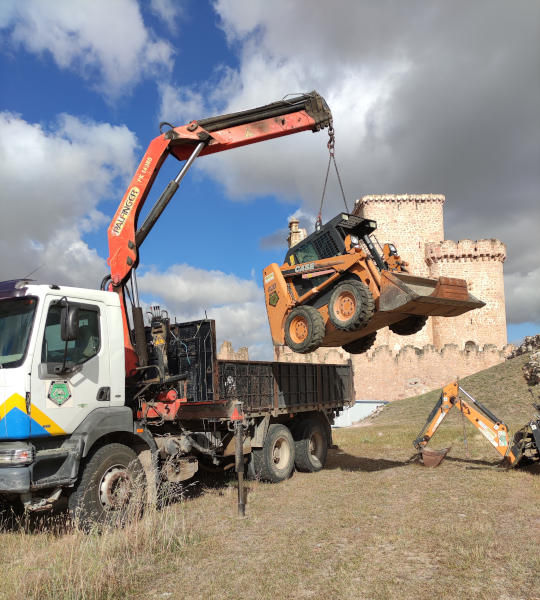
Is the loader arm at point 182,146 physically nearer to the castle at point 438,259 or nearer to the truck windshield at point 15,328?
the truck windshield at point 15,328

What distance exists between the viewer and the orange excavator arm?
9.66m

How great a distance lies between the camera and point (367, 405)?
3033 cm

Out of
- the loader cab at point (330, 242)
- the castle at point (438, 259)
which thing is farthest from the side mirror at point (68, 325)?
the castle at point (438, 259)

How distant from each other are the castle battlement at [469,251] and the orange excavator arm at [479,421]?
118 ft

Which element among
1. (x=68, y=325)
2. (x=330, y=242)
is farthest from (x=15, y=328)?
(x=330, y=242)

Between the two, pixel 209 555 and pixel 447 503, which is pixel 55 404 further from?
pixel 447 503

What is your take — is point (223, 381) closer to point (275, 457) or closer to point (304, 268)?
point (275, 457)

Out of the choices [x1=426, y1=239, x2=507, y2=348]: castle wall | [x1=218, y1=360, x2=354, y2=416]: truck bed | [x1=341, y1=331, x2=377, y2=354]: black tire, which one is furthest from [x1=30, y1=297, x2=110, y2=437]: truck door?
[x1=426, y1=239, x2=507, y2=348]: castle wall

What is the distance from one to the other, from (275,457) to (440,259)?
38.4 metres

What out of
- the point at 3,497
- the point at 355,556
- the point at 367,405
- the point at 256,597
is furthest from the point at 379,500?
the point at 367,405

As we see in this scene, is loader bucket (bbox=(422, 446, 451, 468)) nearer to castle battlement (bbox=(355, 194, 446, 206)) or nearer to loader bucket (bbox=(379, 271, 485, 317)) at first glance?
loader bucket (bbox=(379, 271, 485, 317))

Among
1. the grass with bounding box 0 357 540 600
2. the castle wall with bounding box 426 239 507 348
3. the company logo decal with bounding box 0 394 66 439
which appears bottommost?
the grass with bounding box 0 357 540 600

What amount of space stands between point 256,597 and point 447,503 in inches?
164

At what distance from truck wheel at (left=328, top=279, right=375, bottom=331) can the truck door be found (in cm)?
370
